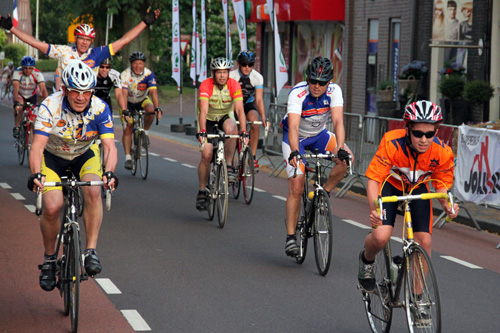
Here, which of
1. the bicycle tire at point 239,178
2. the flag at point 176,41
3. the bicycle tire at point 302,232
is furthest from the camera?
the flag at point 176,41

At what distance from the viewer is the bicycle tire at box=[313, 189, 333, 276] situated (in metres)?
8.59

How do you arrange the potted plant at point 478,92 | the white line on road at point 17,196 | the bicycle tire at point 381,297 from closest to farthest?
the bicycle tire at point 381,297 < the white line on road at point 17,196 < the potted plant at point 478,92

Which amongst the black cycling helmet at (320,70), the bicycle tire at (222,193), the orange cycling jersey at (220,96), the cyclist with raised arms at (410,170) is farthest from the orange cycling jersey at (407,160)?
the orange cycling jersey at (220,96)

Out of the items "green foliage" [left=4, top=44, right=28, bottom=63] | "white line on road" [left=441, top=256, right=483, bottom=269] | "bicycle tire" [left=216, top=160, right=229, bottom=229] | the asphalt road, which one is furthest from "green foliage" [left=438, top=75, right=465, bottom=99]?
"green foliage" [left=4, top=44, right=28, bottom=63]

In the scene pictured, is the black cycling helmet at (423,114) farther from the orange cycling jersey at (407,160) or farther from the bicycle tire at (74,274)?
the bicycle tire at (74,274)

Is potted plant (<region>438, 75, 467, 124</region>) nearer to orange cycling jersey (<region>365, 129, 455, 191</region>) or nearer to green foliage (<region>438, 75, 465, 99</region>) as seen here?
green foliage (<region>438, 75, 465, 99</region>)

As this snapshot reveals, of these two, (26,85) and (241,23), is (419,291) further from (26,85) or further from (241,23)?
(241,23)

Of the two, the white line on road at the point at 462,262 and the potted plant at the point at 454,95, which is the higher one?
the potted plant at the point at 454,95

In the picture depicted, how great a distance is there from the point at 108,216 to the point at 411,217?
6426 mm

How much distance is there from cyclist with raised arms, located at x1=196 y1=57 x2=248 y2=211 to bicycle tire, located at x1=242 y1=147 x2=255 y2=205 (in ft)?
1.74

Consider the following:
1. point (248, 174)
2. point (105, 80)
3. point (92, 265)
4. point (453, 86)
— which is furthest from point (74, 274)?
point (453, 86)

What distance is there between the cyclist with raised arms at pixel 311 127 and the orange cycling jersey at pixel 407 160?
2155 mm

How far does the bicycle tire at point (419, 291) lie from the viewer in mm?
5736

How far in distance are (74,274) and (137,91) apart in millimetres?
9221
